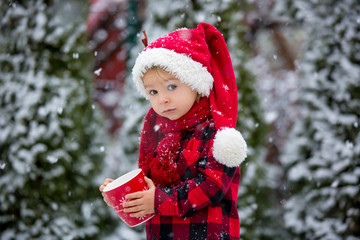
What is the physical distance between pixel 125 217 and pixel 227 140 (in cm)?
54

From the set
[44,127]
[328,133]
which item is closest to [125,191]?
[44,127]

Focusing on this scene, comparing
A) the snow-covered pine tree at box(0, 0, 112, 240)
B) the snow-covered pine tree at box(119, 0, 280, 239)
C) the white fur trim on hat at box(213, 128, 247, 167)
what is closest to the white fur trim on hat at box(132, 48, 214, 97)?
the white fur trim on hat at box(213, 128, 247, 167)

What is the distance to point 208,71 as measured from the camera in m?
1.54

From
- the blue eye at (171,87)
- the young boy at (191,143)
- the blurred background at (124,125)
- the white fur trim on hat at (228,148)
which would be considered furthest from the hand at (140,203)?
the blurred background at (124,125)

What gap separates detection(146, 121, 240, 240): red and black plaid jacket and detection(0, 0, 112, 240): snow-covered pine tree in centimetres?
214

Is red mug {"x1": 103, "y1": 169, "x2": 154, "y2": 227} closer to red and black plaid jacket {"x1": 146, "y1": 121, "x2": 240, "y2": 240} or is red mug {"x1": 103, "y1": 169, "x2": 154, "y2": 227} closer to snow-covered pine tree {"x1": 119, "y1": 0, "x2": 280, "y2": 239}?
red and black plaid jacket {"x1": 146, "y1": 121, "x2": 240, "y2": 240}

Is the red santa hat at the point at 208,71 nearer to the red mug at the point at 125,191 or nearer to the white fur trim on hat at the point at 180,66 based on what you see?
the white fur trim on hat at the point at 180,66

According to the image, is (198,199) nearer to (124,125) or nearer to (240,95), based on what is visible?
(124,125)

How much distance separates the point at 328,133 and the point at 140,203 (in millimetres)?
2933

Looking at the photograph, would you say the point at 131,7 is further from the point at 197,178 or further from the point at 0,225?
the point at 197,178

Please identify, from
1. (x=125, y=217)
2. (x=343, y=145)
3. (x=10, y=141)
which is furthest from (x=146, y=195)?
(x=343, y=145)

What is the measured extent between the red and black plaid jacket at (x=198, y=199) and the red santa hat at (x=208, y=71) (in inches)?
2.7

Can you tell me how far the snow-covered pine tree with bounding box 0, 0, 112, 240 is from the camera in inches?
128

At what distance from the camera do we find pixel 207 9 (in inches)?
133
